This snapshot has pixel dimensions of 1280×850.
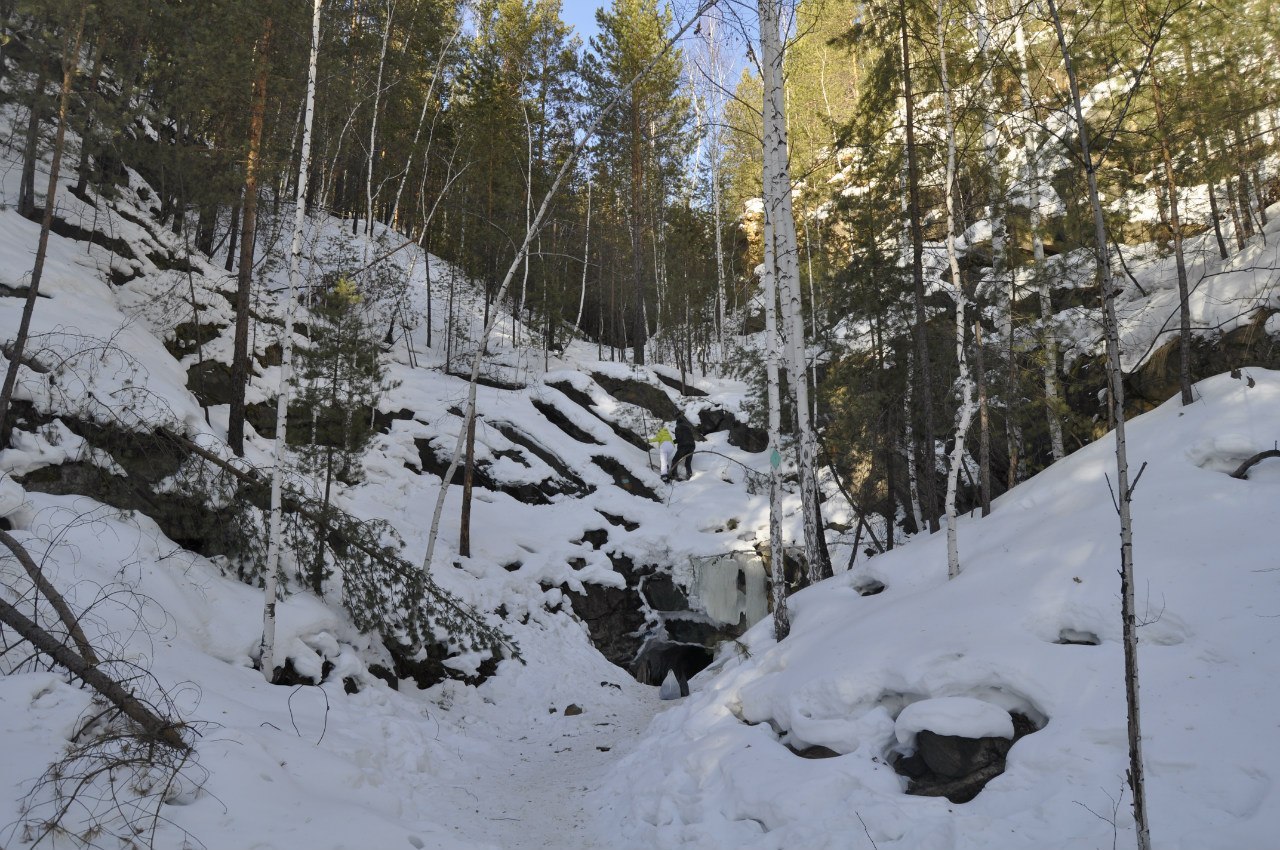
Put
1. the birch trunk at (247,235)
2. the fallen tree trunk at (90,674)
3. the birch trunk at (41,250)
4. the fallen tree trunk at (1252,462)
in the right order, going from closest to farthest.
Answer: the fallen tree trunk at (90,674)
the fallen tree trunk at (1252,462)
the birch trunk at (41,250)
the birch trunk at (247,235)

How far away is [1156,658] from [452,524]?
42.3ft

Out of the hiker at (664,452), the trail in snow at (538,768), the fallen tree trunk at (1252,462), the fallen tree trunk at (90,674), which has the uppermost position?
the hiker at (664,452)

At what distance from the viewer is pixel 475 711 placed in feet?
31.4

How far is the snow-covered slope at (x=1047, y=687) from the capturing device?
395 centimetres

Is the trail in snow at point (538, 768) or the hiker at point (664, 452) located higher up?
the hiker at point (664, 452)

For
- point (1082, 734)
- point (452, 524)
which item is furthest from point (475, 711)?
point (1082, 734)

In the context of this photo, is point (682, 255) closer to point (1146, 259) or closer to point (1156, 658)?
point (1146, 259)

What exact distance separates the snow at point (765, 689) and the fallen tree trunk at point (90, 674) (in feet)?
0.97

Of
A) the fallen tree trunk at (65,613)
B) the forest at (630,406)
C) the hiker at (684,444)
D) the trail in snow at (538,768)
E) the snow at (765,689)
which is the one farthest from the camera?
the hiker at (684,444)

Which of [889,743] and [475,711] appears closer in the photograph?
[889,743]

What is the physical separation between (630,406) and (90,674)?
18.8 metres

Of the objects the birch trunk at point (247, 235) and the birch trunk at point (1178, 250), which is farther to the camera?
the birch trunk at point (247, 235)

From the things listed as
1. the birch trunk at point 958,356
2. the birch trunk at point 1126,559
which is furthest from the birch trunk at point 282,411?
the birch trunk at point 958,356

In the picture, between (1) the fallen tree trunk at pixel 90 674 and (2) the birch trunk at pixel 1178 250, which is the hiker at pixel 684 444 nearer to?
(2) the birch trunk at pixel 1178 250
